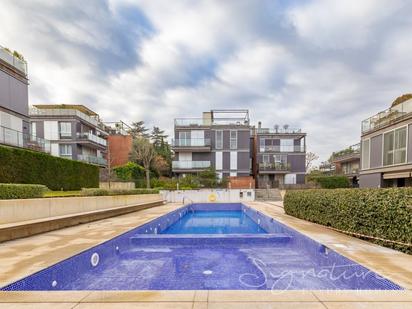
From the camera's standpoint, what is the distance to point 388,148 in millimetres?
13844

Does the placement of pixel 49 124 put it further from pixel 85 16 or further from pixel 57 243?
pixel 57 243

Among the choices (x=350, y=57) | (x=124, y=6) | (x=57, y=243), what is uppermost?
(x=124, y=6)

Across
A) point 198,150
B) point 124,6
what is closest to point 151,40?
point 124,6

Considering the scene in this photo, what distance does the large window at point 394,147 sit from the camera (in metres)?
12.6

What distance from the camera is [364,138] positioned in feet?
54.2

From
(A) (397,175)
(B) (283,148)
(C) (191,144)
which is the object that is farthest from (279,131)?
(A) (397,175)

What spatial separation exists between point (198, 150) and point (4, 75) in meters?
18.7

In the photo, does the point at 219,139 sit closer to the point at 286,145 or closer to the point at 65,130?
the point at 286,145

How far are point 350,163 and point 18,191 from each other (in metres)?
34.0

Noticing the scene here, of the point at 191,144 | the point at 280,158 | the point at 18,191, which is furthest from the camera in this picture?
the point at 280,158

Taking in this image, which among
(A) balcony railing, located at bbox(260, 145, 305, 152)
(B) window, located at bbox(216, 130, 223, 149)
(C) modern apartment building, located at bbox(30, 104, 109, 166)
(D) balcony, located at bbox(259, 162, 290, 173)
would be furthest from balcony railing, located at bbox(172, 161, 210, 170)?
(C) modern apartment building, located at bbox(30, 104, 109, 166)

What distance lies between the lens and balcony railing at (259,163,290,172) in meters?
28.2

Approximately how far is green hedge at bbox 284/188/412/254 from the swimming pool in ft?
→ 4.72

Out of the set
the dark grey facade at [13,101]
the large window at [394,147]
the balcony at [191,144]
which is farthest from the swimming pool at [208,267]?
the balcony at [191,144]
